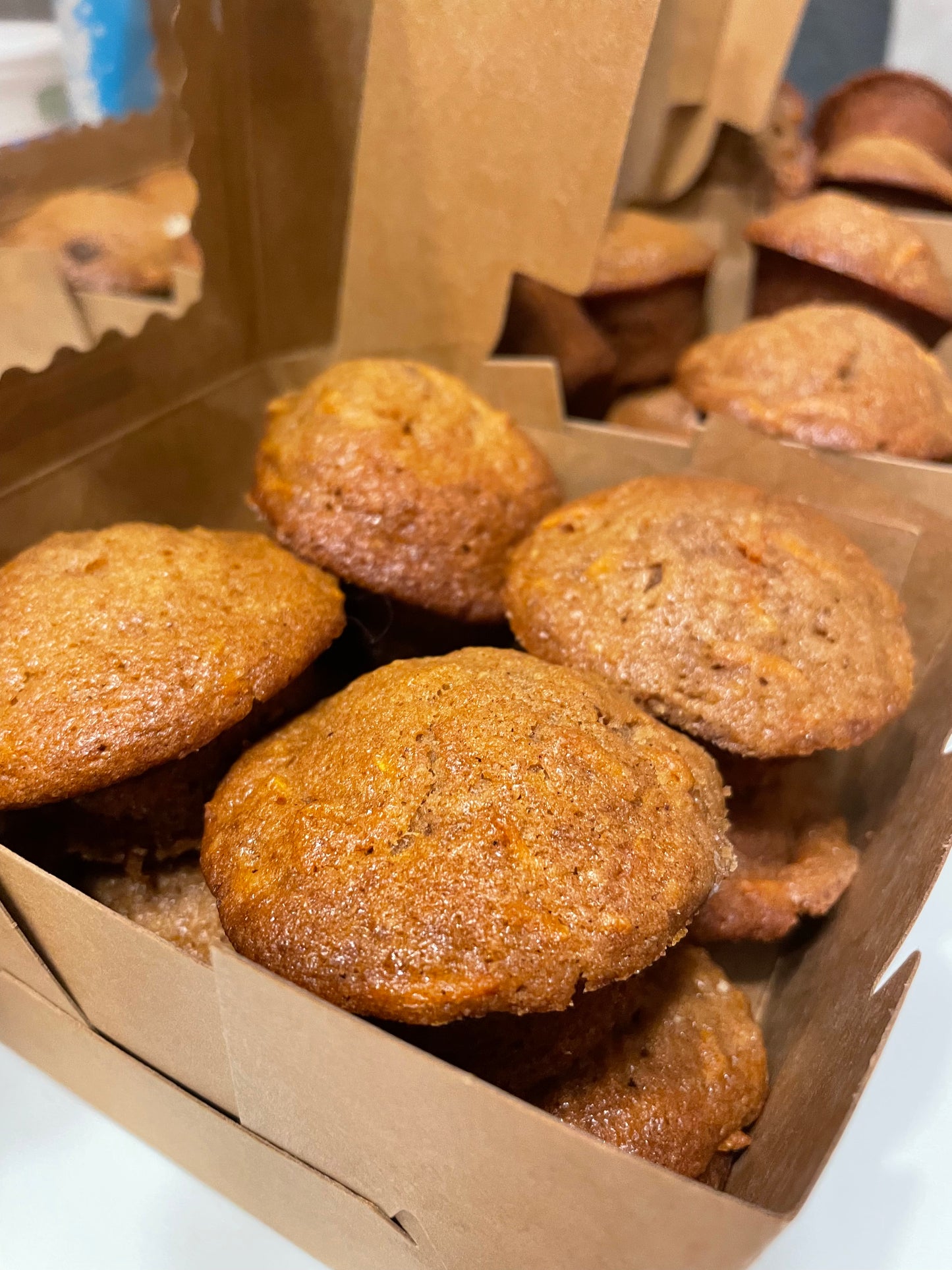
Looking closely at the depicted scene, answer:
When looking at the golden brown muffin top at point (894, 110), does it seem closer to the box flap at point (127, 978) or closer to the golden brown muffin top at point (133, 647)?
the golden brown muffin top at point (133, 647)

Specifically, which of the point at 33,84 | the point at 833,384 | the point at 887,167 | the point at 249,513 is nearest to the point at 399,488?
the point at 249,513

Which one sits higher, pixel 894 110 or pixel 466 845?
pixel 894 110

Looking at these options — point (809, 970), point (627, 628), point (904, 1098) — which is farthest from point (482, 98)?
point (904, 1098)

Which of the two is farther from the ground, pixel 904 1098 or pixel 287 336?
pixel 287 336

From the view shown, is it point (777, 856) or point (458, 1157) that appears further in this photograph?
point (777, 856)

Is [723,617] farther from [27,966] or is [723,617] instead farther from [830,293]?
[830,293]

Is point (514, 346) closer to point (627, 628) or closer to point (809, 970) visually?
point (627, 628)

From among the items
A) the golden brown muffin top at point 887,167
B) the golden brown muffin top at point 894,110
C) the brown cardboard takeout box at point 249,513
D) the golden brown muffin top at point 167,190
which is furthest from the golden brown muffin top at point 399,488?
the golden brown muffin top at point 894,110
